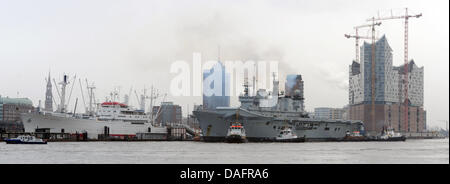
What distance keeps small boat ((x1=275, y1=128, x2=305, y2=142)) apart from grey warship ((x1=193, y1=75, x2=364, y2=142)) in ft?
6.65

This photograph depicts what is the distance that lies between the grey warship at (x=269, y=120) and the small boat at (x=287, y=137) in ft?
6.65

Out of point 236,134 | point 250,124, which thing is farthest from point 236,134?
point 250,124

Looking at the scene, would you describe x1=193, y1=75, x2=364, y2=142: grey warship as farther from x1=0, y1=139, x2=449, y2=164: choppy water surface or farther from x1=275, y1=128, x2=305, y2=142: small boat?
x1=0, y1=139, x2=449, y2=164: choppy water surface

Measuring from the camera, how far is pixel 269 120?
10806 centimetres

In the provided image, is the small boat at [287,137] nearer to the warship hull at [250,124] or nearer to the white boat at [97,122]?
the warship hull at [250,124]

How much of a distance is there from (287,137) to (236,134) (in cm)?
1430

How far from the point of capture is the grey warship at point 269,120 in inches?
4163

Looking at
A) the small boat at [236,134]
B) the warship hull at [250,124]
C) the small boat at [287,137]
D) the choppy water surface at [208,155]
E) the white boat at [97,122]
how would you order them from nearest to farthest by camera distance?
1. the choppy water surface at [208,155]
2. the small boat at [236,134]
3. the warship hull at [250,124]
4. the small boat at [287,137]
5. the white boat at [97,122]

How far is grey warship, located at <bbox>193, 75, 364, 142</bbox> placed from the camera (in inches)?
4163

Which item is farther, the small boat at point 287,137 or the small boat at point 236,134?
the small boat at point 287,137

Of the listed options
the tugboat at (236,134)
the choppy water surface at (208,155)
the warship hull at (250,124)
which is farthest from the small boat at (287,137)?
the choppy water surface at (208,155)

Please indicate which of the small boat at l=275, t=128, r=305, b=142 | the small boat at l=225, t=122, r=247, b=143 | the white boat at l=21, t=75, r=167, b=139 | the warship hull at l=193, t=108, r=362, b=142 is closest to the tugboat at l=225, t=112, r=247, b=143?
the small boat at l=225, t=122, r=247, b=143

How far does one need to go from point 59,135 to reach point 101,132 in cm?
1084

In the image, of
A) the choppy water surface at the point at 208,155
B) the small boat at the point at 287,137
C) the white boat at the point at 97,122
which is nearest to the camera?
the choppy water surface at the point at 208,155
